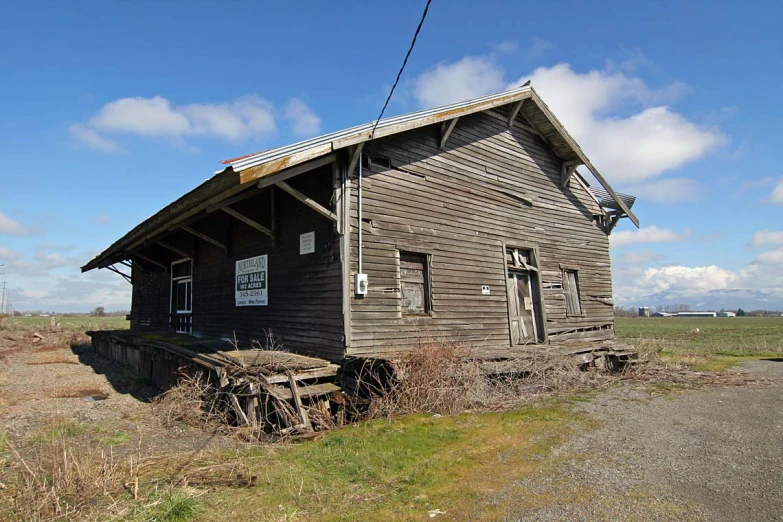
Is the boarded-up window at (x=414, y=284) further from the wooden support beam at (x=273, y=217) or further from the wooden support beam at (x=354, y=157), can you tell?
the wooden support beam at (x=273, y=217)

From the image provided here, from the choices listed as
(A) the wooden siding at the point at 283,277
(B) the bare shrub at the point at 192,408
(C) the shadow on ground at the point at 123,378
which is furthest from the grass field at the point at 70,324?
(B) the bare shrub at the point at 192,408

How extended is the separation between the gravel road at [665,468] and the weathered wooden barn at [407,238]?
150 inches

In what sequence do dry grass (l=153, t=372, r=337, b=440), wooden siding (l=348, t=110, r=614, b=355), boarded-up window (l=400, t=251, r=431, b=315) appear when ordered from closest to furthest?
dry grass (l=153, t=372, r=337, b=440)
wooden siding (l=348, t=110, r=614, b=355)
boarded-up window (l=400, t=251, r=431, b=315)

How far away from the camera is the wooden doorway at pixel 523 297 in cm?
1149

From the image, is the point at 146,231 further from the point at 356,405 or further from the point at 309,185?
the point at 356,405

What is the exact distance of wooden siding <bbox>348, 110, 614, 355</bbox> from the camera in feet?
29.3

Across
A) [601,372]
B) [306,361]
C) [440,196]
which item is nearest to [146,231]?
[306,361]

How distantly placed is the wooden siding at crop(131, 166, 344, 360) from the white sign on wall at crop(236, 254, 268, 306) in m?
0.16

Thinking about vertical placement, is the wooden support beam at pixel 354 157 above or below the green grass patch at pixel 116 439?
above

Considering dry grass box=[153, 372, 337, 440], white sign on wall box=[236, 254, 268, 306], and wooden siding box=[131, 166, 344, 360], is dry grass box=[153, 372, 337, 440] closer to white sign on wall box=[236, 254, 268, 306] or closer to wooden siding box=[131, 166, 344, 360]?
wooden siding box=[131, 166, 344, 360]

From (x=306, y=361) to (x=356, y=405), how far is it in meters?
1.15

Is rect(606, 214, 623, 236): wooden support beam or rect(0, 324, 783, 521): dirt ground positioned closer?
rect(0, 324, 783, 521): dirt ground

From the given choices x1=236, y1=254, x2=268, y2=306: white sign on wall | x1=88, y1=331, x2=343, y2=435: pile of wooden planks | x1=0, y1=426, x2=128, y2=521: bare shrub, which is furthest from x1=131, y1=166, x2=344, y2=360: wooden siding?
x1=0, y1=426, x2=128, y2=521: bare shrub

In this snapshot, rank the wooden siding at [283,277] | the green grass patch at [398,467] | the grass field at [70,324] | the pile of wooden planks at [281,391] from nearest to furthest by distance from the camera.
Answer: the green grass patch at [398,467], the pile of wooden planks at [281,391], the wooden siding at [283,277], the grass field at [70,324]
